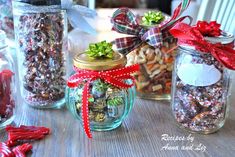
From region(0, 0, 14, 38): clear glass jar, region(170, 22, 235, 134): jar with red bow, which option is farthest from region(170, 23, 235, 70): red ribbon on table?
region(0, 0, 14, 38): clear glass jar

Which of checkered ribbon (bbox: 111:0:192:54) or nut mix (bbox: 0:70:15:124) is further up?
checkered ribbon (bbox: 111:0:192:54)

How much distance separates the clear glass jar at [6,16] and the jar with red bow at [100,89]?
1.86 ft

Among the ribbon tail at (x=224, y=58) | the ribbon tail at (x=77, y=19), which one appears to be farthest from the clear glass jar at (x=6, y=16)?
the ribbon tail at (x=224, y=58)

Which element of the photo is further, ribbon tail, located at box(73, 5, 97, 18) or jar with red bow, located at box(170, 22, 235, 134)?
ribbon tail, located at box(73, 5, 97, 18)

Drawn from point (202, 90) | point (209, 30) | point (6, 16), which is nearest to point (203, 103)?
point (202, 90)

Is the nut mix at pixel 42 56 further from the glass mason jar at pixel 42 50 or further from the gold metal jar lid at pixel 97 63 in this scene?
the gold metal jar lid at pixel 97 63

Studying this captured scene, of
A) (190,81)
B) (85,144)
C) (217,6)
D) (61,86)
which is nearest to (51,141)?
(85,144)

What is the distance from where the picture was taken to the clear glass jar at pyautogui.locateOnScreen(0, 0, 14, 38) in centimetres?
110

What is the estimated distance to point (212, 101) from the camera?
639 millimetres

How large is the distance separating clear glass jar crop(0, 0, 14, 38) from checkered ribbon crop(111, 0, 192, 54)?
47 cm

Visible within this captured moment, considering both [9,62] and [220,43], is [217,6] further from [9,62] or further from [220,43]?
[9,62]

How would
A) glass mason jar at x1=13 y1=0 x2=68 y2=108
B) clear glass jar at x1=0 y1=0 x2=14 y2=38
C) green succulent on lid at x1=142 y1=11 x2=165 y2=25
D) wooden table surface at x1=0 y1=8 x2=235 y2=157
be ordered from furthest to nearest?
clear glass jar at x1=0 y1=0 x2=14 y2=38
green succulent on lid at x1=142 y1=11 x2=165 y2=25
glass mason jar at x1=13 y1=0 x2=68 y2=108
wooden table surface at x1=0 y1=8 x2=235 y2=157

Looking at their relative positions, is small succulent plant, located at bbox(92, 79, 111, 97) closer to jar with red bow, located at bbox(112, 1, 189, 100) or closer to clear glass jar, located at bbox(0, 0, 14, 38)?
jar with red bow, located at bbox(112, 1, 189, 100)

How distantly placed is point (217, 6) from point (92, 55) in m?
0.97
